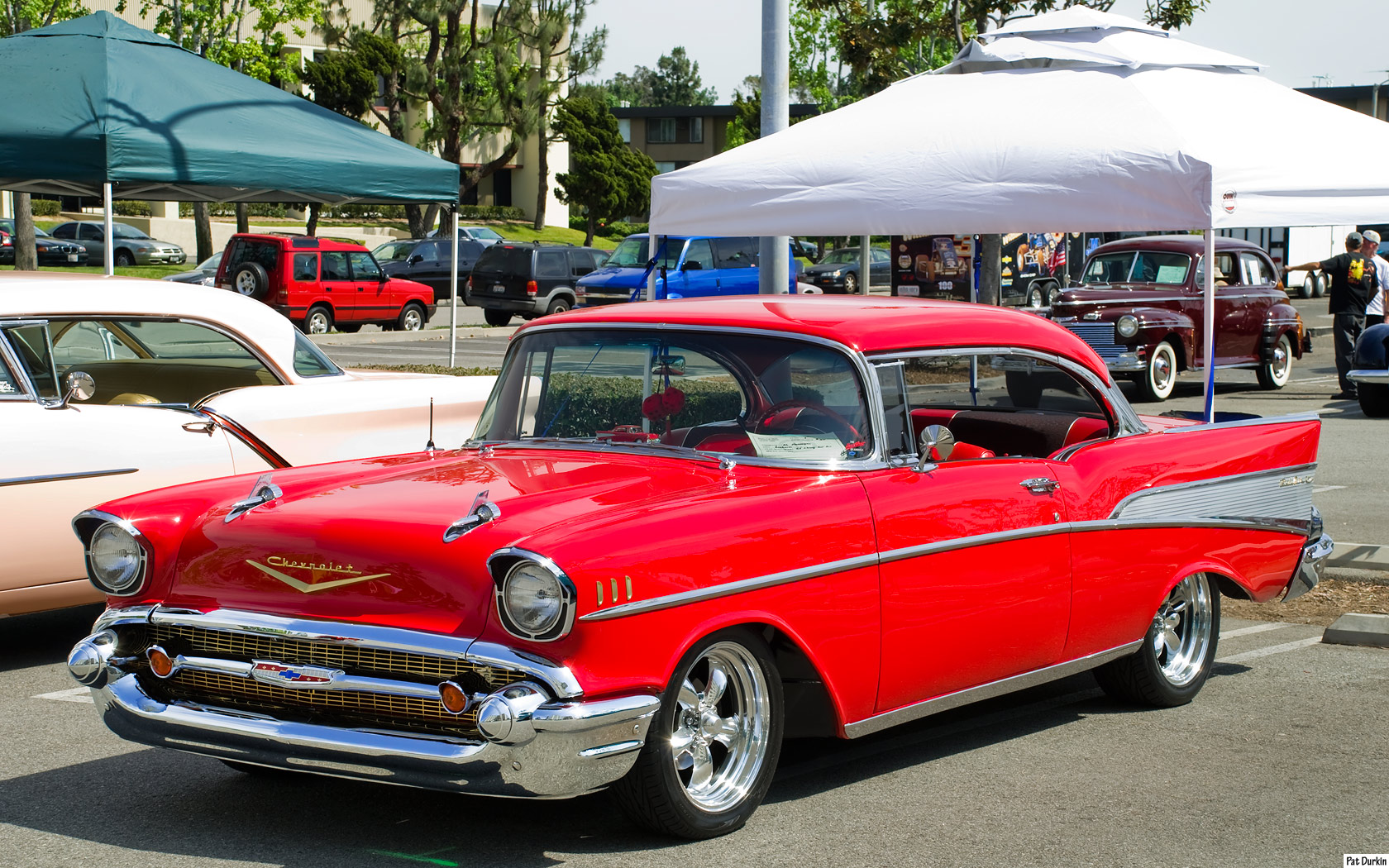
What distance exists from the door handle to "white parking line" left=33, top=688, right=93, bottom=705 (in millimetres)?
3741

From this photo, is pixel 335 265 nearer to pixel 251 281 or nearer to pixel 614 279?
pixel 251 281

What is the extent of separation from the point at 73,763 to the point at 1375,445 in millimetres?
12047

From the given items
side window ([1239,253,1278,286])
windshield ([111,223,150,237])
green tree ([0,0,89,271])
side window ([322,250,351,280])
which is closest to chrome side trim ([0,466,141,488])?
side window ([1239,253,1278,286])

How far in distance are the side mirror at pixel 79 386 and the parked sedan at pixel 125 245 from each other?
133ft

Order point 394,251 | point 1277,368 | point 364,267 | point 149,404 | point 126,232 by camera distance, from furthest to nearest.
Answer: point 126,232, point 394,251, point 364,267, point 1277,368, point 149,404

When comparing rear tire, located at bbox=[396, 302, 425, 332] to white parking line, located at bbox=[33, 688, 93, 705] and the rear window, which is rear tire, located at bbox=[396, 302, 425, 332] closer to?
the rear window

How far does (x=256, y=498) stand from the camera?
15.1ft

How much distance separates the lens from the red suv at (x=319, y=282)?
86.1ft

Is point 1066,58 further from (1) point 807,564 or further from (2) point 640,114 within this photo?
(2) point 640,114

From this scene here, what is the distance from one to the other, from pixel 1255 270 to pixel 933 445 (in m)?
16.4

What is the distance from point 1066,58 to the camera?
1045cm

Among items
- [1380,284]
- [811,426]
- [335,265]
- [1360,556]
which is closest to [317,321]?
[335,265]

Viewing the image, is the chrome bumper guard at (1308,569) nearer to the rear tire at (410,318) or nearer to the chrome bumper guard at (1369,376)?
the chrome bumper guard at (1369,376)

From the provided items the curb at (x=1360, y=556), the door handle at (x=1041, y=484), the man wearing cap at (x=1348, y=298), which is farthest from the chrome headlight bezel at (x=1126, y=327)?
the door handle at (x=1041, y=484)
